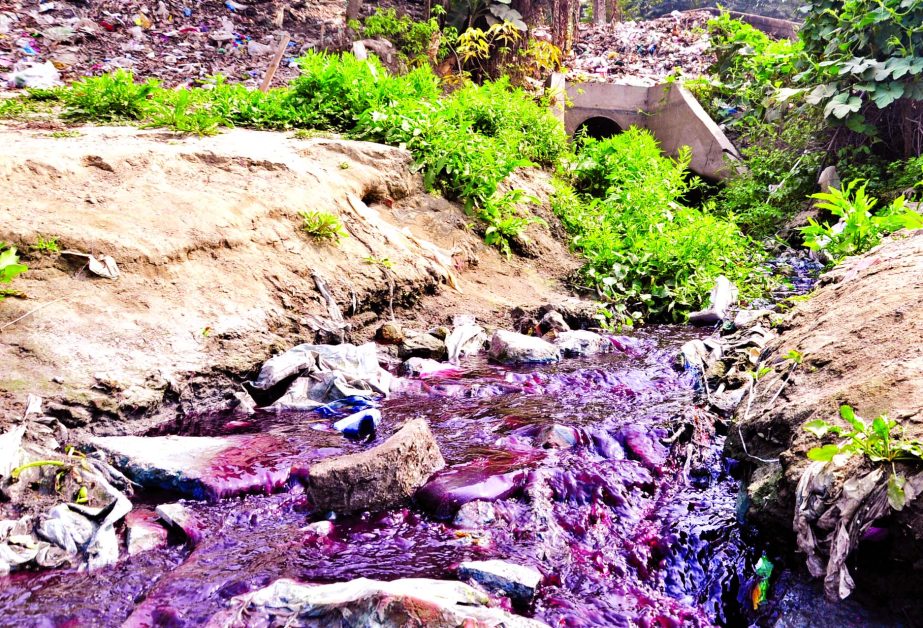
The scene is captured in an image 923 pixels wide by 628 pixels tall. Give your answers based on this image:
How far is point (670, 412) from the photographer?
11.5ft

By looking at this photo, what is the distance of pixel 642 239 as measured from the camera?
6.46 meters

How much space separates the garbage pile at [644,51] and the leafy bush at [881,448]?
34.6ft

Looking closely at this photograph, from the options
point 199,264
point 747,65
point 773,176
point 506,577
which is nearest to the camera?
point 506,577

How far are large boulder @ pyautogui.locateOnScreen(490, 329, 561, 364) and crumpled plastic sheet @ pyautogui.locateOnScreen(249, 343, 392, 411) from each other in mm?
876

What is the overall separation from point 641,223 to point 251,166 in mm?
3942

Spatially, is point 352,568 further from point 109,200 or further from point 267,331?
point 109,200

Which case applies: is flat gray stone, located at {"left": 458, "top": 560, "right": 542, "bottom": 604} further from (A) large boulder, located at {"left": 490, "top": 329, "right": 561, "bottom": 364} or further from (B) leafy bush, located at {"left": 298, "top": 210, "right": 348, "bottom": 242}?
(B) leafy bush, located at {"left": 298, "top": 210, "right": 348, "bottom": 242}

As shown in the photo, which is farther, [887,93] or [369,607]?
[887,93]

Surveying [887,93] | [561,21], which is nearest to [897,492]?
[887,93]

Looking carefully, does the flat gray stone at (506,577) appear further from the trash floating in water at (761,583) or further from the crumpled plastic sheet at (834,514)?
the crumpled plastic sheet at (834,514)

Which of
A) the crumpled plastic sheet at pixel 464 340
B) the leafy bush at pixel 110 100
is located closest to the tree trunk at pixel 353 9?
the leafy bush at pixel 110 100

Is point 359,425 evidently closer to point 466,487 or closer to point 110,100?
point 466,487

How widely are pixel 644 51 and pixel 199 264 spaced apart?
1319 cm

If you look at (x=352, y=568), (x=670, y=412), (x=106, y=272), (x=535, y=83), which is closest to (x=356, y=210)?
(x=106, y=272)
